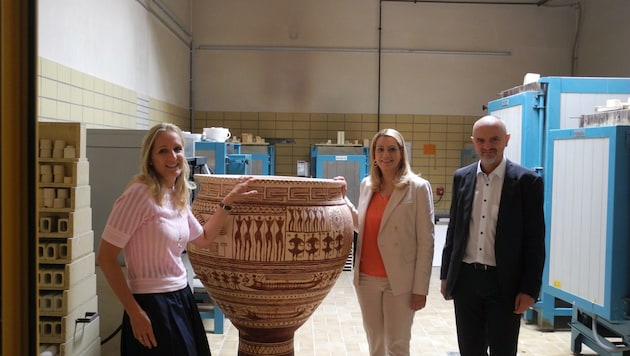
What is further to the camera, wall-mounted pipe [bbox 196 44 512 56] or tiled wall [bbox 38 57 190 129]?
wall-mounted pipe [bbox 196 44 512 56]

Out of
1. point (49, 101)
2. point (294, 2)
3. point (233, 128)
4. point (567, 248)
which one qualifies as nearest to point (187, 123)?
point (233, 128)

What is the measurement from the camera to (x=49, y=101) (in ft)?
9.78

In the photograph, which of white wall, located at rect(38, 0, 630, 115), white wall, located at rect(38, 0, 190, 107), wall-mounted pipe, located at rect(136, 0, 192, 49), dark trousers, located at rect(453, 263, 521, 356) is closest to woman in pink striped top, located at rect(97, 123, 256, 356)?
dark trousers, located at rect(453, 263, 521, 356)

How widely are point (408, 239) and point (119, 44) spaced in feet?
10.8


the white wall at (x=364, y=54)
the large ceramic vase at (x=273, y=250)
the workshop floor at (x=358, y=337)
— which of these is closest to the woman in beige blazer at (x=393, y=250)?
the large ceramic vase at (x=273, y=250)

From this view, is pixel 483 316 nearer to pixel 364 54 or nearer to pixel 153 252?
pixel 153 252

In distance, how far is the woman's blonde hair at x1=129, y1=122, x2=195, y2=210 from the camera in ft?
4.88

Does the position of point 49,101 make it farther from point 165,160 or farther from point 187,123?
point 187,123

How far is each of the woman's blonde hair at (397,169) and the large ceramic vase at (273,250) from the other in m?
0.20

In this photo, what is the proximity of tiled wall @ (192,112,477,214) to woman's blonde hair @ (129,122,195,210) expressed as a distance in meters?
5.36

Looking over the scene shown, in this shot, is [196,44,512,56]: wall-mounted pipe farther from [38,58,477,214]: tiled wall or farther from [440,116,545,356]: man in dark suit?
[440,116,545,356]: man in dark suit

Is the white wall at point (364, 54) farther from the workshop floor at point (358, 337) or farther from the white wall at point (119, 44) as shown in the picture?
the workshop floor at point (358, 337)

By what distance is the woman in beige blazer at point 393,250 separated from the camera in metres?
1.94

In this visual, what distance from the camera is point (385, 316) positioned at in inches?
78.7
